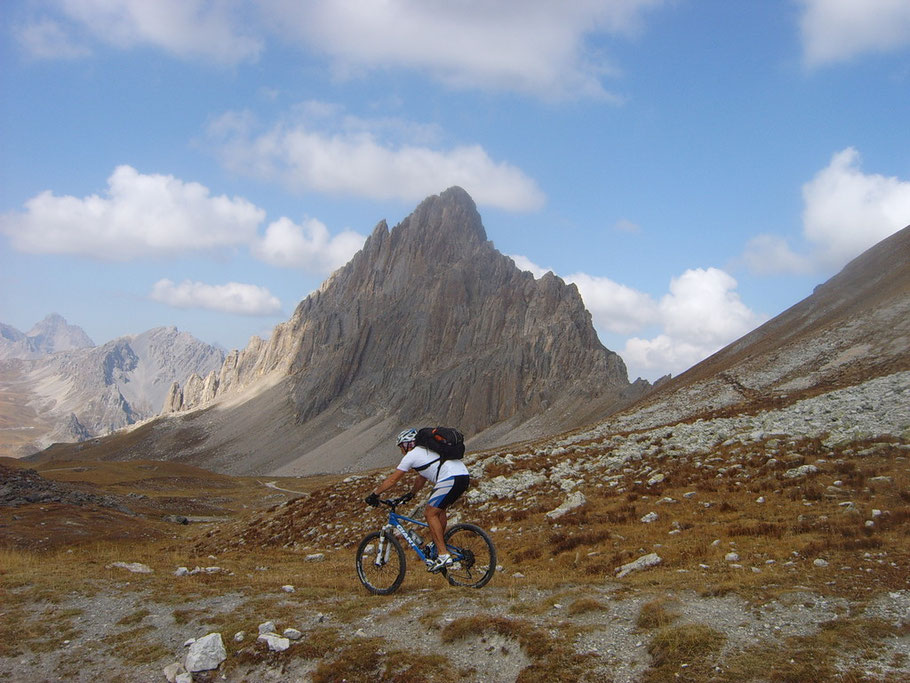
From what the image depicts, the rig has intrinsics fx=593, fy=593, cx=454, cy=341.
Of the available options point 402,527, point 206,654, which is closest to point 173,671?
point 206,654

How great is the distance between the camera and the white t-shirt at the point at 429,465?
12562 mm

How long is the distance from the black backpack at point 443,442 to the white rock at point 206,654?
509 cm

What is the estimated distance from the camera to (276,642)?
9570mm

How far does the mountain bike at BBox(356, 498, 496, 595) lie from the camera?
1256cm

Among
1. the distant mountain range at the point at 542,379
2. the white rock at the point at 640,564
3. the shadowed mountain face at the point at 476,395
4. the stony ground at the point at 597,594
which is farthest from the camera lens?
the shadowed mountain face at the point at 476,395

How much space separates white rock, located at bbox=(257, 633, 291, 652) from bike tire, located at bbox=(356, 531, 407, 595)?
322cm

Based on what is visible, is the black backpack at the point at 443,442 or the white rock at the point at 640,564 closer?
the black backpack at the point at 443,442

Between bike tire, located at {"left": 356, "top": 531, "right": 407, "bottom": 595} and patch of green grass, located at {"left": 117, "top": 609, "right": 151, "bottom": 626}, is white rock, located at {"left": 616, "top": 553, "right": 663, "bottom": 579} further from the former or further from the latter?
patch of green grass, located at {"left": 117, "top": 609, "right": 151, "bottom": 626}

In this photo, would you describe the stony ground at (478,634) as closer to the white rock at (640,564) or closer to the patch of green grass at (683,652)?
the patch of green grass at (683,652)

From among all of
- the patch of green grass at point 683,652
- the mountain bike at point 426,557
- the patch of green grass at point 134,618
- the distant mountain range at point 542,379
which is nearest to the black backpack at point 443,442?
the mountain bike at point 426,557

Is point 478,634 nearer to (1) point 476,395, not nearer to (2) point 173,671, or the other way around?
(2) point 173,671

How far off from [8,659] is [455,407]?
165m

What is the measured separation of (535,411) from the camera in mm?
151625

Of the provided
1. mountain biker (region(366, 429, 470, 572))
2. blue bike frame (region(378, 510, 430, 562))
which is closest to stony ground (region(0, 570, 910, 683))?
blue bike frame (region(378, 510, 430, 562))
